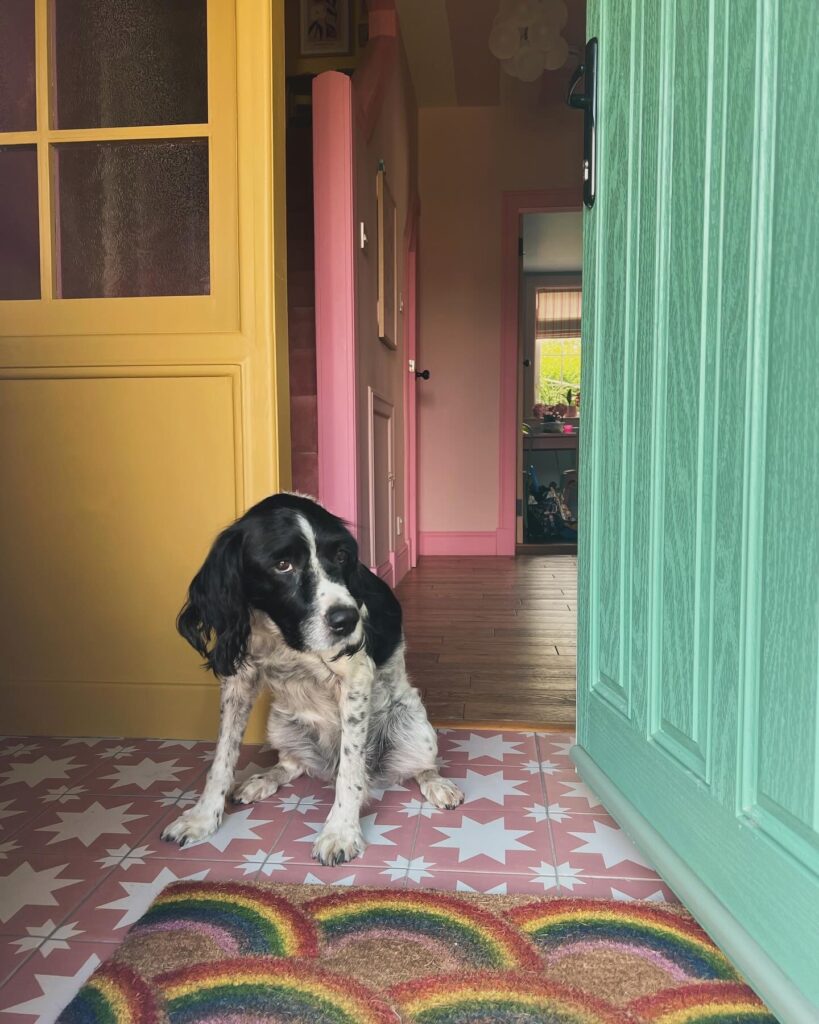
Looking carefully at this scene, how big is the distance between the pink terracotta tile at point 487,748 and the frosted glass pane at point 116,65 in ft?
5.64

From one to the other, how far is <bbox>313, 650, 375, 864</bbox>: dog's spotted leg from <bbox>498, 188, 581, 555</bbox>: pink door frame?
4033 millimetres

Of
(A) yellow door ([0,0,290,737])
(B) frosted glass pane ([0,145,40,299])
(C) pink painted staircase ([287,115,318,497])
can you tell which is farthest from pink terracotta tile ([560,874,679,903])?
(B) frosted glass pane ([0,145,40,299])

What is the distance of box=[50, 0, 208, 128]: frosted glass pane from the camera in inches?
74.2

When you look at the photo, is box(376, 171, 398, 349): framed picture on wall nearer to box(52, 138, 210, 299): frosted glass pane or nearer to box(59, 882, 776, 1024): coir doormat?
box(52, 138, 210, 299): frosted glass pane

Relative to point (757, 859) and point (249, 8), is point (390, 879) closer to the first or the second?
point (757, 859)

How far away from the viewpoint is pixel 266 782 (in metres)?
1.61

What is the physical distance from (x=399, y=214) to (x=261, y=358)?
2.64m

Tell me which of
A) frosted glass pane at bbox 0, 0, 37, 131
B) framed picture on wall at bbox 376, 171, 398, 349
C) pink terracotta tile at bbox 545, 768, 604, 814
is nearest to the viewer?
pink terracotta tile at bbox 545, 768, 604, 814

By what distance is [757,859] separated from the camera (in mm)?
906

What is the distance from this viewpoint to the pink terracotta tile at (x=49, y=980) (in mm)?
931

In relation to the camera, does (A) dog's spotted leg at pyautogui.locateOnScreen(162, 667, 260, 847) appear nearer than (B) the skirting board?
No

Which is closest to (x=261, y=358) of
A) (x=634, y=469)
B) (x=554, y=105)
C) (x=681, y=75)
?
(x=634, y=469)

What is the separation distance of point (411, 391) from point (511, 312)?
1003 millimetres

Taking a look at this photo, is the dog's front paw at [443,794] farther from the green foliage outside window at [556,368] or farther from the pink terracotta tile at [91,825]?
the green foliage outside window at [556,368]
